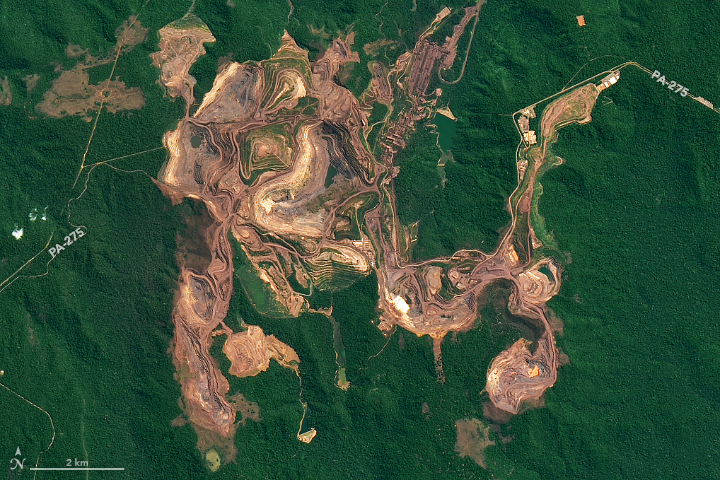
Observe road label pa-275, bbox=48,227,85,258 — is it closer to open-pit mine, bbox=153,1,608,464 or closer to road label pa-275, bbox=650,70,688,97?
open-pit mine, bbox=153,1,608,464

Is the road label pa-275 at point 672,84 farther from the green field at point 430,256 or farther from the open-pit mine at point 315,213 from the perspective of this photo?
the open-pit mine at point 315,213

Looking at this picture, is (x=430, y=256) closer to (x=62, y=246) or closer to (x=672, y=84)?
(x=672, y=84)

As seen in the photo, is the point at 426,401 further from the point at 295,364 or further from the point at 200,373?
the point at 200,373

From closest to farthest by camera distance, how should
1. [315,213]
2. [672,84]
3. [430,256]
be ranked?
[672,84] → [315,213] → [430,256]

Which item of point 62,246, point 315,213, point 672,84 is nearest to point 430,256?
point 315,213

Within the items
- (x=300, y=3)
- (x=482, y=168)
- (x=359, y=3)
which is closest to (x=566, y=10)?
(x=482, y=168)
